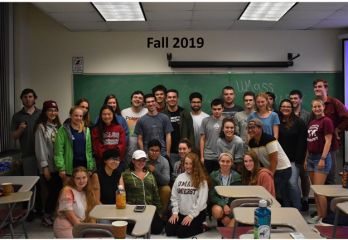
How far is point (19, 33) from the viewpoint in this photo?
5.10 m

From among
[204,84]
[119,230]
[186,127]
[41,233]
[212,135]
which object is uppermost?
[204,84]

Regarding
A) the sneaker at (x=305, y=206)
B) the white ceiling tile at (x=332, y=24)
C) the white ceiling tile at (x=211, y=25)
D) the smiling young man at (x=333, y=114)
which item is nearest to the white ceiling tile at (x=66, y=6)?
the white ceiling tile at (x=211, y=25)

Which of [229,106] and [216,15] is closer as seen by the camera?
[216,15]

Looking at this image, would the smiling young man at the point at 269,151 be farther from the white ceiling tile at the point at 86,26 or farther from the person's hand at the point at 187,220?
the white ceiling tile at the point at 86,26

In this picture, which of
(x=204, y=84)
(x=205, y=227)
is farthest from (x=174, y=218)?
(x=204, y=84)

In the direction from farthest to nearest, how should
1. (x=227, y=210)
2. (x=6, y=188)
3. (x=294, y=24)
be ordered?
(x=294, y=24) → (x=227, y=210) → (x=6, y=188)

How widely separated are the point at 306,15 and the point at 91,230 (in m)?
3.86

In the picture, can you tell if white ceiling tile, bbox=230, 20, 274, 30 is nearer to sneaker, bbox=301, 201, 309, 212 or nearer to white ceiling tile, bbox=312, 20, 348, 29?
white ceiling tile, bbox=312, 20, 348, 29

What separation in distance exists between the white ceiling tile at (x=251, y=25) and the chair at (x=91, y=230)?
3.59m

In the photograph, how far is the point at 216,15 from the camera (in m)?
4.52

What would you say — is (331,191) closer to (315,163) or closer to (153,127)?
(315,163)

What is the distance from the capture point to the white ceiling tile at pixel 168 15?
174 inches

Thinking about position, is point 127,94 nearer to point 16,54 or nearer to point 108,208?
point 16,54

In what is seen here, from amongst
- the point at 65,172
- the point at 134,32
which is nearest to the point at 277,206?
the point at 65,172
